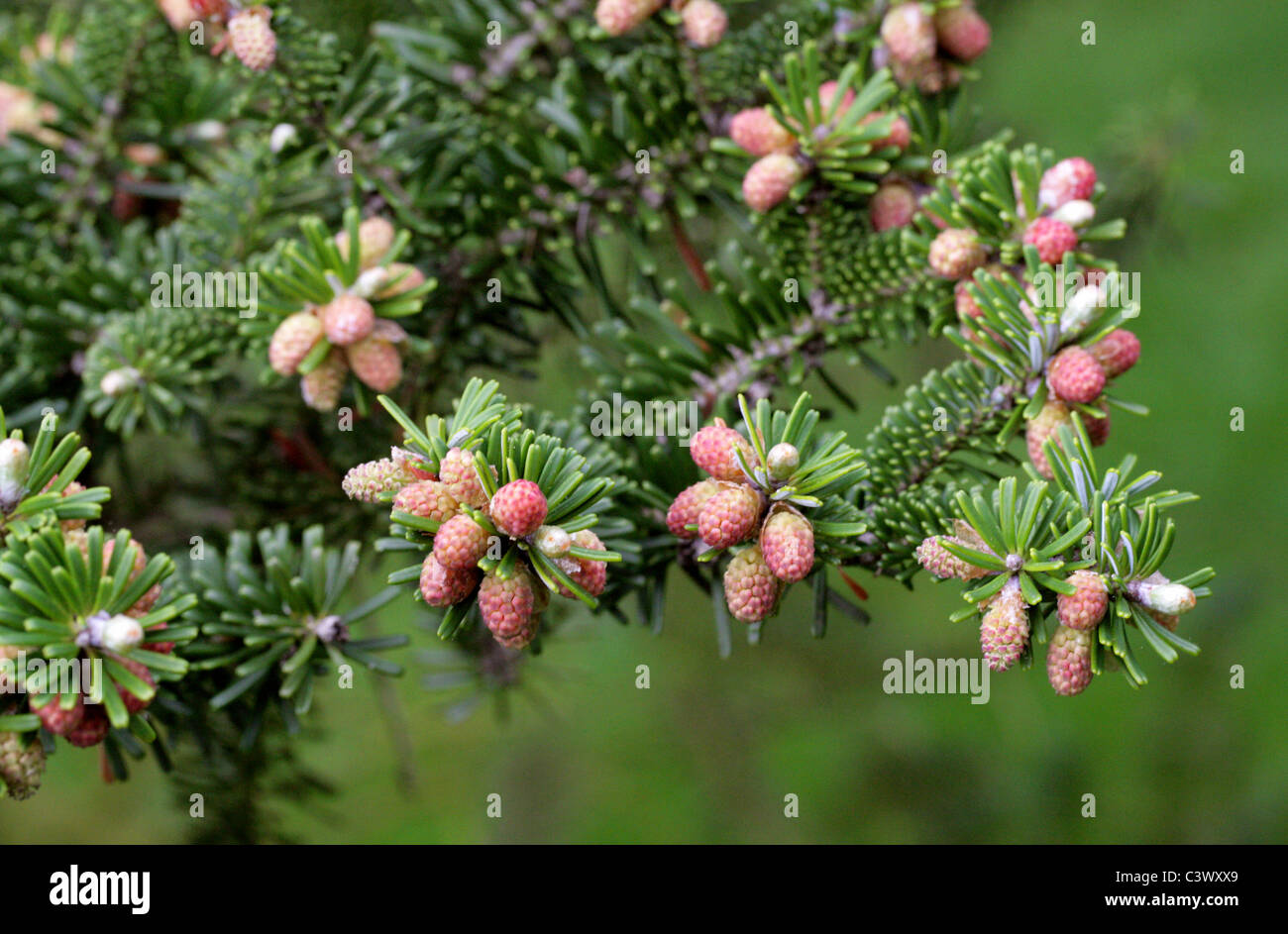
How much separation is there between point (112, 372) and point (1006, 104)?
6.33 ft

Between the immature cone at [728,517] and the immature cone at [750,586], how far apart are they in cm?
1

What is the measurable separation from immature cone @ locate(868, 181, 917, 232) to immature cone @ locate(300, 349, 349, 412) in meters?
0.37

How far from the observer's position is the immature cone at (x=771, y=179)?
65 cm

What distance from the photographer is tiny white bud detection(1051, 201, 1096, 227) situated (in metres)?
0.59

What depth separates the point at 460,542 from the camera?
1.52 ft

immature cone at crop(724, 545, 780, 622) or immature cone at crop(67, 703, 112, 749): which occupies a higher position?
immature cone at crop(724, 545, 780, 622)

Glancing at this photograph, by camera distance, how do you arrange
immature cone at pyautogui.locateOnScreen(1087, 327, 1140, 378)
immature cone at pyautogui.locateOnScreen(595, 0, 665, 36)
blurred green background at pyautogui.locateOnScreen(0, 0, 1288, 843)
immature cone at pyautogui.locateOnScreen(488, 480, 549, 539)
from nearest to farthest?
1. immature cone at pyautogui.locateOnScreen(488, 480, 549, 539)
2. immature cone at pyautogui.locateOnScreen(1087, 327, 1140, 378)
3. immature cone at pyautogui.locateOnScreen(595, 0, 665, 36)
4. blurred green background at pyautogui.locateOnScreen(0, 0, 1288, 843)

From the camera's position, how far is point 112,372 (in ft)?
2.19

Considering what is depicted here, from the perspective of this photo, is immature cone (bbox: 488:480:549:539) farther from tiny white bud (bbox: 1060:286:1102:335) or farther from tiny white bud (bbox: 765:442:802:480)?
tiny white bud (bbox: 1060:286:1102:335)

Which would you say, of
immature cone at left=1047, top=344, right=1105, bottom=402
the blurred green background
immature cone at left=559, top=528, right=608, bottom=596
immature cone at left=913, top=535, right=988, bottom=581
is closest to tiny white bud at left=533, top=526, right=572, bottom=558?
immature cone at left=559, top=528, right=608, bottom=596

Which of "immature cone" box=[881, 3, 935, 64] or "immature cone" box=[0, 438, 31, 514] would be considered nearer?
"immature cone" box=[0, 438, 31, 514]

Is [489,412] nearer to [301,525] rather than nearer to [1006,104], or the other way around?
[301,525]

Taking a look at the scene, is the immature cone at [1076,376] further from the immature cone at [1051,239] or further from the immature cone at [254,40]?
the immature cone at [254,40]
